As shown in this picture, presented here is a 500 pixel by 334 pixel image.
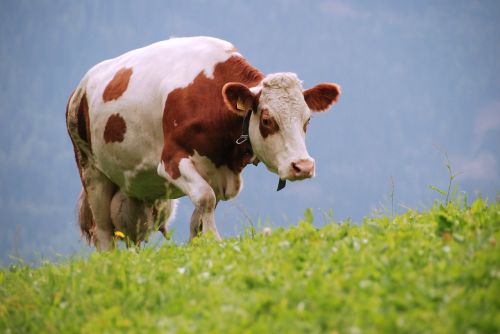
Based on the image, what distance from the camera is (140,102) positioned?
11.0 metres

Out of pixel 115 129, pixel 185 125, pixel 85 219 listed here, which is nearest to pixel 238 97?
pixel 185 125

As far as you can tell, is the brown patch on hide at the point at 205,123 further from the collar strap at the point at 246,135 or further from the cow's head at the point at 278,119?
the cow's head at the point at 278,119

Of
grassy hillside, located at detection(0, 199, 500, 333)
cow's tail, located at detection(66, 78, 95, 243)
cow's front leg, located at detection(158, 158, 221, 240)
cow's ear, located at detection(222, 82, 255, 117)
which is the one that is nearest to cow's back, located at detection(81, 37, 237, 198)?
cow's tail, located at detection(66, 78, 95, 243)

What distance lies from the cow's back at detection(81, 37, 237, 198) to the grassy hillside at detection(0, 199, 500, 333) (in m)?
3.33

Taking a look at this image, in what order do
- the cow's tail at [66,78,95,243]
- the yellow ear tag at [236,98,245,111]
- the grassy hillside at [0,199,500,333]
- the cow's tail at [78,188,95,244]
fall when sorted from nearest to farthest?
the grassy hillside at [0,199,500,333] < the yellow ear tag at [236,98,245,111] < the cow's tail at [66,78,95,243] < the cow's tail at [78,188,95,244]

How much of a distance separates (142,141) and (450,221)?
18.2ft

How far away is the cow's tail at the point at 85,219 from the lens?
1377 cm

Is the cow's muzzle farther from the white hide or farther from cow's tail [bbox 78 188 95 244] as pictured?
cow's tail [bbox 78 188 95 244]

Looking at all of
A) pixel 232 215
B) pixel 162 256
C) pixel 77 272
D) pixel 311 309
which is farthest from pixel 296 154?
pixel 311 309

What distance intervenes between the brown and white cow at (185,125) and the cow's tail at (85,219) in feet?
2.77

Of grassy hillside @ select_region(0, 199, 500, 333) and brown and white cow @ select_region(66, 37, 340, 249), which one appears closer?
grassy hillside @ select_region(0, 199, 500, 333)

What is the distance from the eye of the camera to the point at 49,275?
23.7 feet

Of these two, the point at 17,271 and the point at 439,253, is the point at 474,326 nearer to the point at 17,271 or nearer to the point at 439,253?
the point at 439,253

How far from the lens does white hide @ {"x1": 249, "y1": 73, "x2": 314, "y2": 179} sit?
9.33 metres
